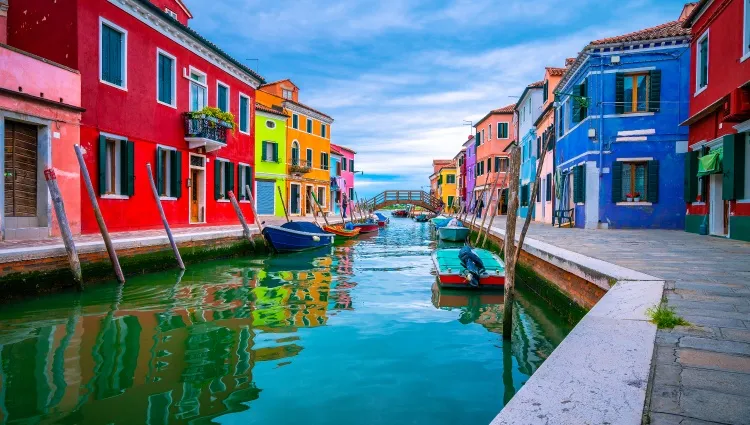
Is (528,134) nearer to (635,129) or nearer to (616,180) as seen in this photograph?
(635,129)

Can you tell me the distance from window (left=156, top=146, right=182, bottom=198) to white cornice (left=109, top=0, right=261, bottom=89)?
132 inches

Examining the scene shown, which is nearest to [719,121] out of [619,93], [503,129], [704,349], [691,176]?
[691,176]

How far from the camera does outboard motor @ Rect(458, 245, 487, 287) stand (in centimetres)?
851

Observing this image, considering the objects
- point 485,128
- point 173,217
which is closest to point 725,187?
point 173,217

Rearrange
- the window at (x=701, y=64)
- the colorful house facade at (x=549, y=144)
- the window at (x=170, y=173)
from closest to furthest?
1. the window at (x=701, y=64)
2. the window at (x=170, y=173)
3. the colorful house facade at (x=549, y=144)

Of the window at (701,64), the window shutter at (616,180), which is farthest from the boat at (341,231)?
the window at (701,64)

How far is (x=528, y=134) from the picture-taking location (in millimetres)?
28219

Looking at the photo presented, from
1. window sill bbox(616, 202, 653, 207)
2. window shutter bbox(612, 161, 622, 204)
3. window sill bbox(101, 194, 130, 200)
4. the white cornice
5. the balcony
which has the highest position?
the white cornice

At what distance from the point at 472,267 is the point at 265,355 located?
4837 mm

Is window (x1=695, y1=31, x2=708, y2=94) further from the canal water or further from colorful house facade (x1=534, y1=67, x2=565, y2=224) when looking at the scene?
the canal water

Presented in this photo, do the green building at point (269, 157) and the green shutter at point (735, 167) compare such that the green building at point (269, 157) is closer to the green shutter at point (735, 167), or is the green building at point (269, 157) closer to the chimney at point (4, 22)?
the chimney at point (4, 22)

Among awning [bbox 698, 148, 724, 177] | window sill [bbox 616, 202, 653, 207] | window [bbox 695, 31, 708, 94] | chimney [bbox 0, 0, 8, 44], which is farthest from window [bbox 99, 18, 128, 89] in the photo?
window [bbox 695, 31, 708, 94]

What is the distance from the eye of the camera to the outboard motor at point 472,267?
851 cm

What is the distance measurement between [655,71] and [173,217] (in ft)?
50.1
